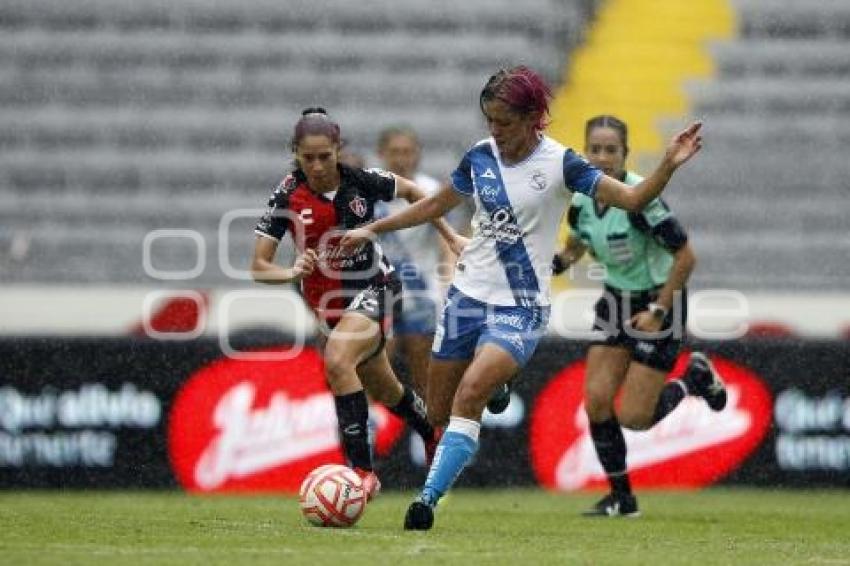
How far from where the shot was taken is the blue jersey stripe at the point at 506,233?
8.63 m

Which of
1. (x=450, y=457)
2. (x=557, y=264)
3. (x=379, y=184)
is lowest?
(x=450, y=457)

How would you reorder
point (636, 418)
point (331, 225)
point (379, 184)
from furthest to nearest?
point (636, 418)
point (379, 184)
point (331, 225)

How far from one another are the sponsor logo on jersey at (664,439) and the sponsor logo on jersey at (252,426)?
1.31 m

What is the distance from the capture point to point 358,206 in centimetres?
965

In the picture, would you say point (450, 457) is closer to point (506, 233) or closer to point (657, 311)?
point (506, 233)

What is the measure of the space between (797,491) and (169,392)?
15.0 feet

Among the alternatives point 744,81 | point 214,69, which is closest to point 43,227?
point 214,69

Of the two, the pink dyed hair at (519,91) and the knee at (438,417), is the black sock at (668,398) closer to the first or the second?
the knee at (438,417)

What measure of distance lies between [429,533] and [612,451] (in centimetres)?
238

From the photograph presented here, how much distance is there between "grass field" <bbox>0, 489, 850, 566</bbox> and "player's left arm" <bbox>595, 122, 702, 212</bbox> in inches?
60.7

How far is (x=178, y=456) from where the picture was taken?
13.0 m

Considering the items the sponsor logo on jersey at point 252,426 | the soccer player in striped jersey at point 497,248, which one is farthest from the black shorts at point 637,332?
the sponsor logo on jersey at point 252,426

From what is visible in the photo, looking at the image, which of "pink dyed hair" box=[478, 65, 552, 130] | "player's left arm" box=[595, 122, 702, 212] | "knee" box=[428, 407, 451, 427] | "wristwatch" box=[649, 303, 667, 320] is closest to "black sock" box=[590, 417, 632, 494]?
"wristwatch" box=[649, 303, 667, 320]

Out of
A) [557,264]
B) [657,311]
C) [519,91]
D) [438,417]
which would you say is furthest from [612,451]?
[519,91]
